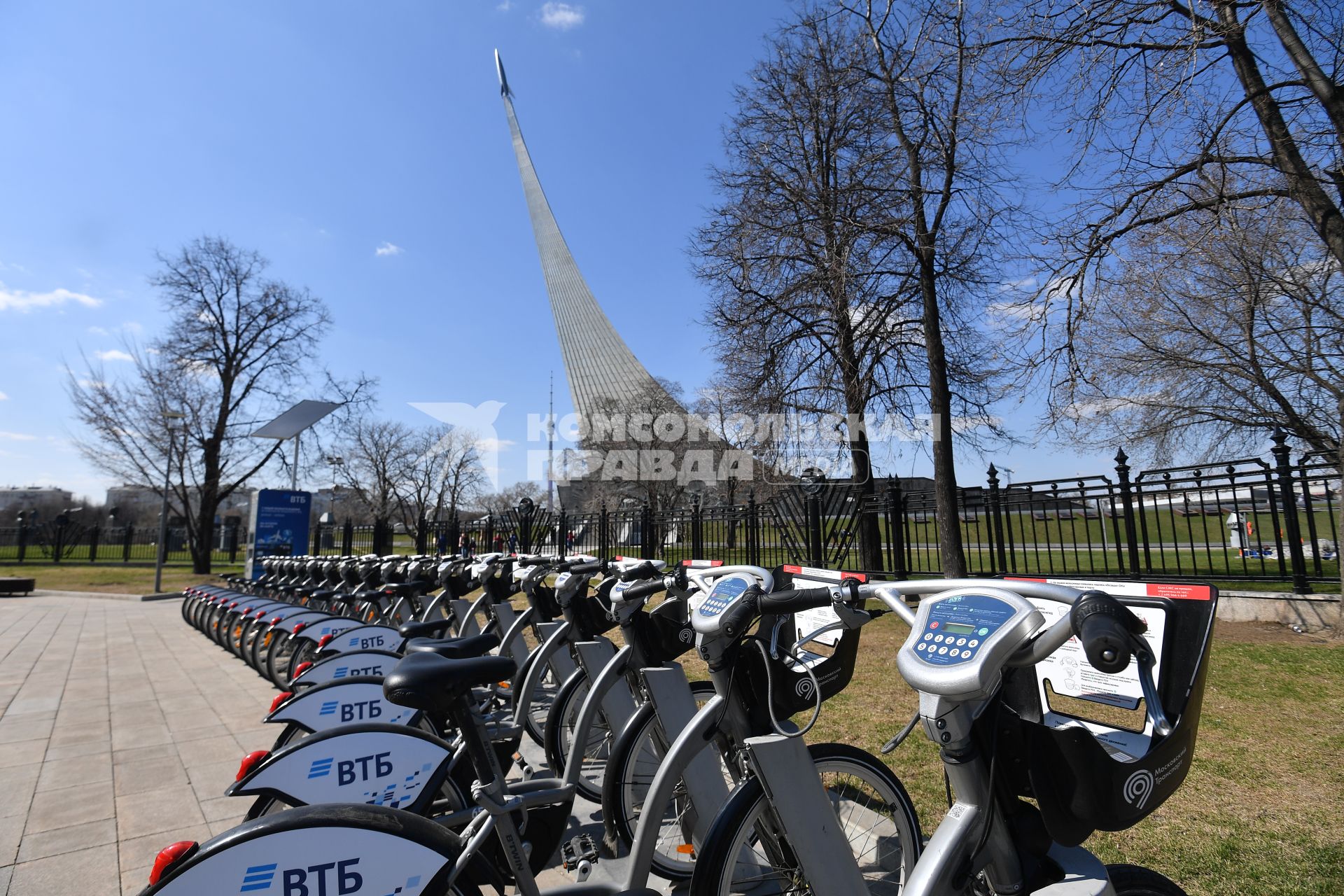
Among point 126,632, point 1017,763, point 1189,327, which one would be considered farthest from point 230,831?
point 1189,327

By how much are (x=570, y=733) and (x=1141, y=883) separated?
2780mm

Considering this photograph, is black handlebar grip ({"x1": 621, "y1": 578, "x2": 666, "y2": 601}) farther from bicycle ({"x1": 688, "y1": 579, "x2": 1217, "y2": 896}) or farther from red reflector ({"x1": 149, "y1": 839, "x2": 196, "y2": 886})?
red reflector ({"x1": 149, "y1": 839, "x2": 196, "y2": 886})

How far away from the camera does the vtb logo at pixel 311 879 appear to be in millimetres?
1397

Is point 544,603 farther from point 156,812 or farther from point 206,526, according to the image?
point 206,526

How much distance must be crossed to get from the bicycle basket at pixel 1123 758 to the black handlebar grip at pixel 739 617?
0.67m

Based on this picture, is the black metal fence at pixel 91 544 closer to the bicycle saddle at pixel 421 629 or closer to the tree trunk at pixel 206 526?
the tree trunk at pixel 206 526

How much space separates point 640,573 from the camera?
3.53 m

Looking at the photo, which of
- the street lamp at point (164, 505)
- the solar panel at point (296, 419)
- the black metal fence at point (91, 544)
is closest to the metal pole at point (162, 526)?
the street lamp at point (164, 505)

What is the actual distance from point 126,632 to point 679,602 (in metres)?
11.7

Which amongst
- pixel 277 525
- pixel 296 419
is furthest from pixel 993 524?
pixel 296 419

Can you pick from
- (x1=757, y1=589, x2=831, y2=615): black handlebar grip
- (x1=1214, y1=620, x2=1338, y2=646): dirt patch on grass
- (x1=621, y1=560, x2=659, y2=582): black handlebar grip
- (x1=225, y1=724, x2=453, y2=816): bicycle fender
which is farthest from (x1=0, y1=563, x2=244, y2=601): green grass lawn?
(x1=1214, y1=620, x2=1338, y2=646): dirt patch on grass

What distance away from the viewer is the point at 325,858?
1.44 m

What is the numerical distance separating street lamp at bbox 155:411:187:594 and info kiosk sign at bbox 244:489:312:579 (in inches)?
165

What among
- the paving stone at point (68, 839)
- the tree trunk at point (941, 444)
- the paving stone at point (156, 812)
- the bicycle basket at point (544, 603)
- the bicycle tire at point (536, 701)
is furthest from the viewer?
the tree trunk at point (941, 444)
